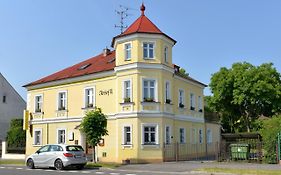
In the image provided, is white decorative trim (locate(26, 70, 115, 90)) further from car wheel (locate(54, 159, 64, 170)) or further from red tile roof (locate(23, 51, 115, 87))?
car wheel (locate(54, 159, 64, 170))

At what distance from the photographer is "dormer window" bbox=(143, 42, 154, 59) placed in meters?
30.5

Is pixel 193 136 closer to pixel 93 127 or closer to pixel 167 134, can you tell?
pixel 167 134

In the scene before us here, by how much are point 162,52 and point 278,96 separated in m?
21.2

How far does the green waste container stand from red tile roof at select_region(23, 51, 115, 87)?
1117cm

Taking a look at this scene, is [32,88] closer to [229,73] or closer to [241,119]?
[229,73]

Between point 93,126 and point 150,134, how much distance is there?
15.8 ft

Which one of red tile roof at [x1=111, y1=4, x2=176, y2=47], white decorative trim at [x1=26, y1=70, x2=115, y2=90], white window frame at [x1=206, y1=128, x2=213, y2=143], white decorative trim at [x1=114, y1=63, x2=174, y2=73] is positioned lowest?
white window frame at [x1=206, y1=128, x2=213, y2=143]

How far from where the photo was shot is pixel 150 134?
3012 centimetres

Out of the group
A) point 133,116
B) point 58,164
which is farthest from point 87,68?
point 58,164

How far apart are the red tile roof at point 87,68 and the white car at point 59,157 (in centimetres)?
950

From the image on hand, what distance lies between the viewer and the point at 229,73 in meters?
50.1

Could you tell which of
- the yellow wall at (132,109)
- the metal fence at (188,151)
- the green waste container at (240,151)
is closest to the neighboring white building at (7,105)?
the yellow wall at (132,109)

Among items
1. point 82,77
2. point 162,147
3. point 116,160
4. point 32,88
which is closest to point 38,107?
point 32,88

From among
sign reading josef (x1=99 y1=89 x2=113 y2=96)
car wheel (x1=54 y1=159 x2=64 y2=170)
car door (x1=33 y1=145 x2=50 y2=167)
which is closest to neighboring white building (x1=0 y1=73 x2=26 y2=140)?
sign reading josef (x1=99 y1=89 x2=113 y2=96)
